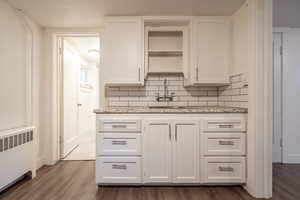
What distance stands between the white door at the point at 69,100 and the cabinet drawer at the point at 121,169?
1.57 meters

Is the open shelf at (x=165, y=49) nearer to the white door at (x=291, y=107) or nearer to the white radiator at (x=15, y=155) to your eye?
the white door at (x=291, y=107)

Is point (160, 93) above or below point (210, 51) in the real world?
below

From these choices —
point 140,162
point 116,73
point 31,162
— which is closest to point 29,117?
point 31,162

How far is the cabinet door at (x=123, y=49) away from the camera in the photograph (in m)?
2.76

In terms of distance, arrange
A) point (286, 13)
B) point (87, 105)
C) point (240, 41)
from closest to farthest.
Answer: point (240, 41) < point (286, 13) < point (87, 105)

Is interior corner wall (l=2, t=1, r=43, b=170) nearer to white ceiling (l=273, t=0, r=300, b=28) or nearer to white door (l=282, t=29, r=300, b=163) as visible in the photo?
white ceiling (l=273, t=0, r=300, b=28)

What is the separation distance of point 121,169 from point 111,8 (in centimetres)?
196

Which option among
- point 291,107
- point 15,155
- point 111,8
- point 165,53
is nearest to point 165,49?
point 165,53

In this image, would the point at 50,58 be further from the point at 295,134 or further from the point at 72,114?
the point at 295,134

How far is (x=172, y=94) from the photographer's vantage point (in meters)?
3.15

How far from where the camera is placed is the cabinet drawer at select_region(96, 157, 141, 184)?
238cm

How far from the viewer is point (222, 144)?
A: 2393 millimetres

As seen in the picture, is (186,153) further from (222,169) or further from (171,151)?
(222,169)

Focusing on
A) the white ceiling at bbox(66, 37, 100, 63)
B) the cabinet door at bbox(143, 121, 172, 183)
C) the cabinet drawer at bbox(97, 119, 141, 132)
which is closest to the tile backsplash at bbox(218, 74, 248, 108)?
the cabinet door at bbox(143, 121, 172, 183)
